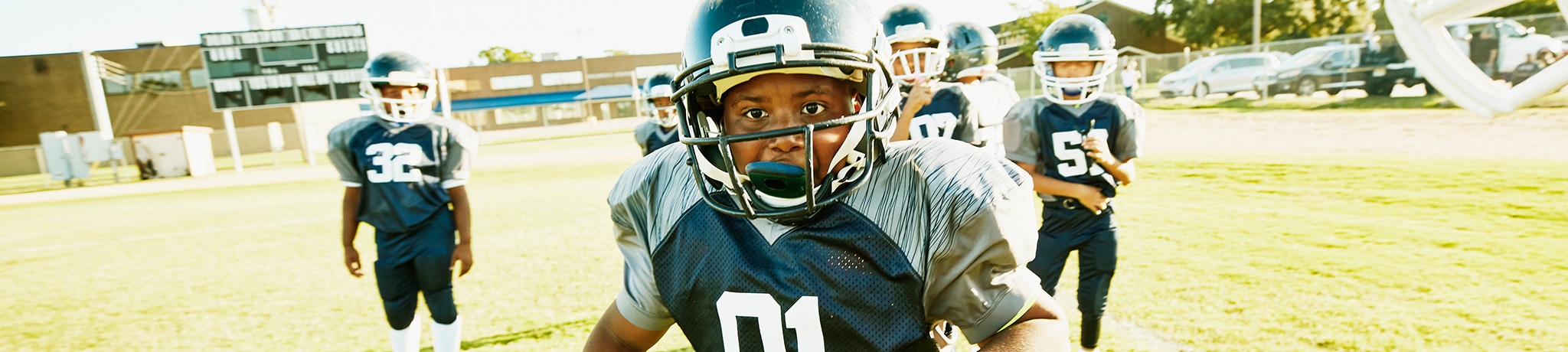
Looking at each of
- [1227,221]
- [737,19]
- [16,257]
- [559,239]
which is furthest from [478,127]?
[737,19]

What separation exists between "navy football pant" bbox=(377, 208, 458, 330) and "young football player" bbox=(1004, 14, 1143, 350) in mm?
3227

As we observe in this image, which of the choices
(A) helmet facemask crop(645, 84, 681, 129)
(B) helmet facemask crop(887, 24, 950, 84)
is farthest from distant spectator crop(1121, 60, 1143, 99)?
(B) helmet facemask crop(887, 24, 950, 84)

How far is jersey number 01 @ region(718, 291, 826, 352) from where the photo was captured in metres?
1.56

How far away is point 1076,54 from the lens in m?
3.97

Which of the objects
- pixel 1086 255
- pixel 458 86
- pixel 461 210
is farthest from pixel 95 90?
pixel 1086 255

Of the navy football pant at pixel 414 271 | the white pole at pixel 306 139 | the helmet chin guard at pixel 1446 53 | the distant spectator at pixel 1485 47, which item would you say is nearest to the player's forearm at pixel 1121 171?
the helmet chin guard at pixel 1446 53

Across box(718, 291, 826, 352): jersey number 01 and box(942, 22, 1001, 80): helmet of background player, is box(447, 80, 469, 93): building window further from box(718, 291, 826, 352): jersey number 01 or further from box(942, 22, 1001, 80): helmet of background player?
box(718, 291, 826, 352): jersey number 01

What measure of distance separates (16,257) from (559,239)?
25.5 feet

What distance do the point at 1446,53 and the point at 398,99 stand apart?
4576 millimetres

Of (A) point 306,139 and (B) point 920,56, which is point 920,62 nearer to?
(B) point 920,56

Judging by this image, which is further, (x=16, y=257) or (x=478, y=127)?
(x=478, y=127)

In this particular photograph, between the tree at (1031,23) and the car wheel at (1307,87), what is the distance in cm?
2338

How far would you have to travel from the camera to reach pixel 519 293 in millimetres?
6348

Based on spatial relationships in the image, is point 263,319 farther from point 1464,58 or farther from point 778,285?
point 1464,58
